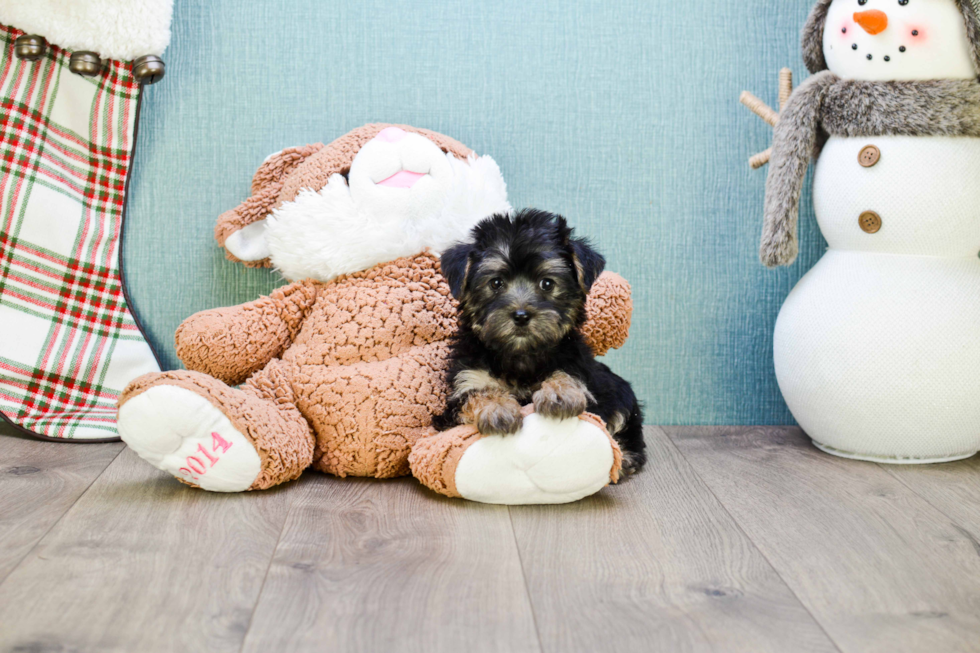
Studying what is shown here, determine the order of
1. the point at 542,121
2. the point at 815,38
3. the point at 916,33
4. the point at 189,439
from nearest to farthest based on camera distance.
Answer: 1. the point at 189,439
2. the point at 916,33
3. the point at 815,38
4. the point at 542,121

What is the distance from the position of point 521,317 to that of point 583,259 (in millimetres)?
207

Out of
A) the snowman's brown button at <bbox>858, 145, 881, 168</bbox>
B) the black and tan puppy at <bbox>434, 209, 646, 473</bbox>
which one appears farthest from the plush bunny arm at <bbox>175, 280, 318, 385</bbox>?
the snowman's brown button at <bbox>858, 145, 881, 168</bbox>

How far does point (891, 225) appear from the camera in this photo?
2.01m

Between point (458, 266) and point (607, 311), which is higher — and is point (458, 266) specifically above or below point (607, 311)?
above

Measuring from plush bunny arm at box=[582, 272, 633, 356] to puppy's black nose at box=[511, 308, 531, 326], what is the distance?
1.43 ft

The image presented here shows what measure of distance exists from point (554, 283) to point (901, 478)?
3.24 ft

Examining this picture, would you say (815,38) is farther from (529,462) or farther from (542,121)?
(529,462)

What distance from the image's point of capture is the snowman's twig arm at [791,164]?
80.6 inches

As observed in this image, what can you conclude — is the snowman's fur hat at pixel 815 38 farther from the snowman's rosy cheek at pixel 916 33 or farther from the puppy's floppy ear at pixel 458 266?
the puppy's floppy ear at pixel 458 266

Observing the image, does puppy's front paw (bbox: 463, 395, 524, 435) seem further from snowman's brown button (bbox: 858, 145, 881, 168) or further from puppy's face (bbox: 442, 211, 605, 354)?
snowman's brown button (bbox: 858, 145, 881, 168)

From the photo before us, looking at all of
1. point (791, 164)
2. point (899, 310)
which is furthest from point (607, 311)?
point (899, 310)

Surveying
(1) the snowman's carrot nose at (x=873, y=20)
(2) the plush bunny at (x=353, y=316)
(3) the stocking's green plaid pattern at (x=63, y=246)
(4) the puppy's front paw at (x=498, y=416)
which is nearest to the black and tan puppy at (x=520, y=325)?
(4) the puppy's front paw at (x=498, y=416)

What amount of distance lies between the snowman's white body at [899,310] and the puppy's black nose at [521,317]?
849 mm

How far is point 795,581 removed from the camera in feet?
4.54
